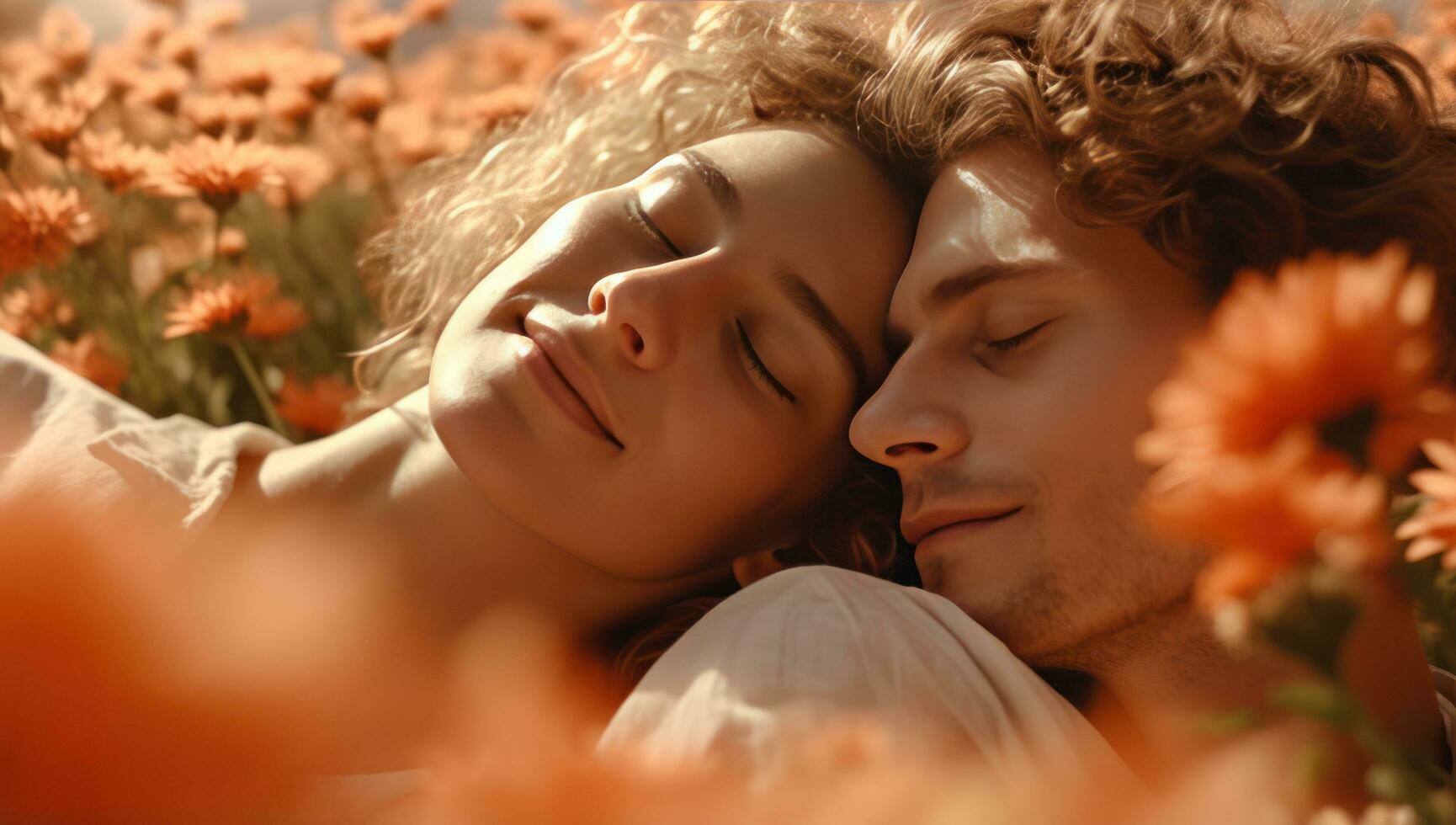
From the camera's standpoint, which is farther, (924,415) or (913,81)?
(913,81)

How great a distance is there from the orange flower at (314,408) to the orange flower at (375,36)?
0.70 meters

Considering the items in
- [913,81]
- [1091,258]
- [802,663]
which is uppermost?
[913,81]

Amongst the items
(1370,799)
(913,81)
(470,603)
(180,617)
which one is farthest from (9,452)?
(1370,799)

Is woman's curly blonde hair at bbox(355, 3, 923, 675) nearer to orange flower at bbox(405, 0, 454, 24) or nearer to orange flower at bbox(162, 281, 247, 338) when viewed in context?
orange flower at bbox(162, 281, 247, 338)

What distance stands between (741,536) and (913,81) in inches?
20.8

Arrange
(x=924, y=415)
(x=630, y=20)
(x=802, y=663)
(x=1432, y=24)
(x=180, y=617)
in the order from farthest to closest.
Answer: (x=630, y=20), (x=1432, y=24), (x=180, y=617), (x=924, y=415), (x=802, y=663)

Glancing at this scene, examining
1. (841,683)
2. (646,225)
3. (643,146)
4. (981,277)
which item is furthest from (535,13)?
(841,683)

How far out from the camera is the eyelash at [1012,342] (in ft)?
3.53

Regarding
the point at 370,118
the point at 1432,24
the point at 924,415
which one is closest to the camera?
the point at 924,415

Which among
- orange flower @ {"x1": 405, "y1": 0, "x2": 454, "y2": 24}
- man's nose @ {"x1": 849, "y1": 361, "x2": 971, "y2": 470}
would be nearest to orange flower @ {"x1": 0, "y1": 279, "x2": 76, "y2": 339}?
orange flower @ {"x1": 405, "y1": 0, "x2": 454, "y2": 24}

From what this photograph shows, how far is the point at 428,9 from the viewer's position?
85.8 inches

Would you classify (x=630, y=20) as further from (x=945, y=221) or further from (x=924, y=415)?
(x=924, y=415)

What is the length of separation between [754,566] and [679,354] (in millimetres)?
300

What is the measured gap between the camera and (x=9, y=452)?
1.23 m
